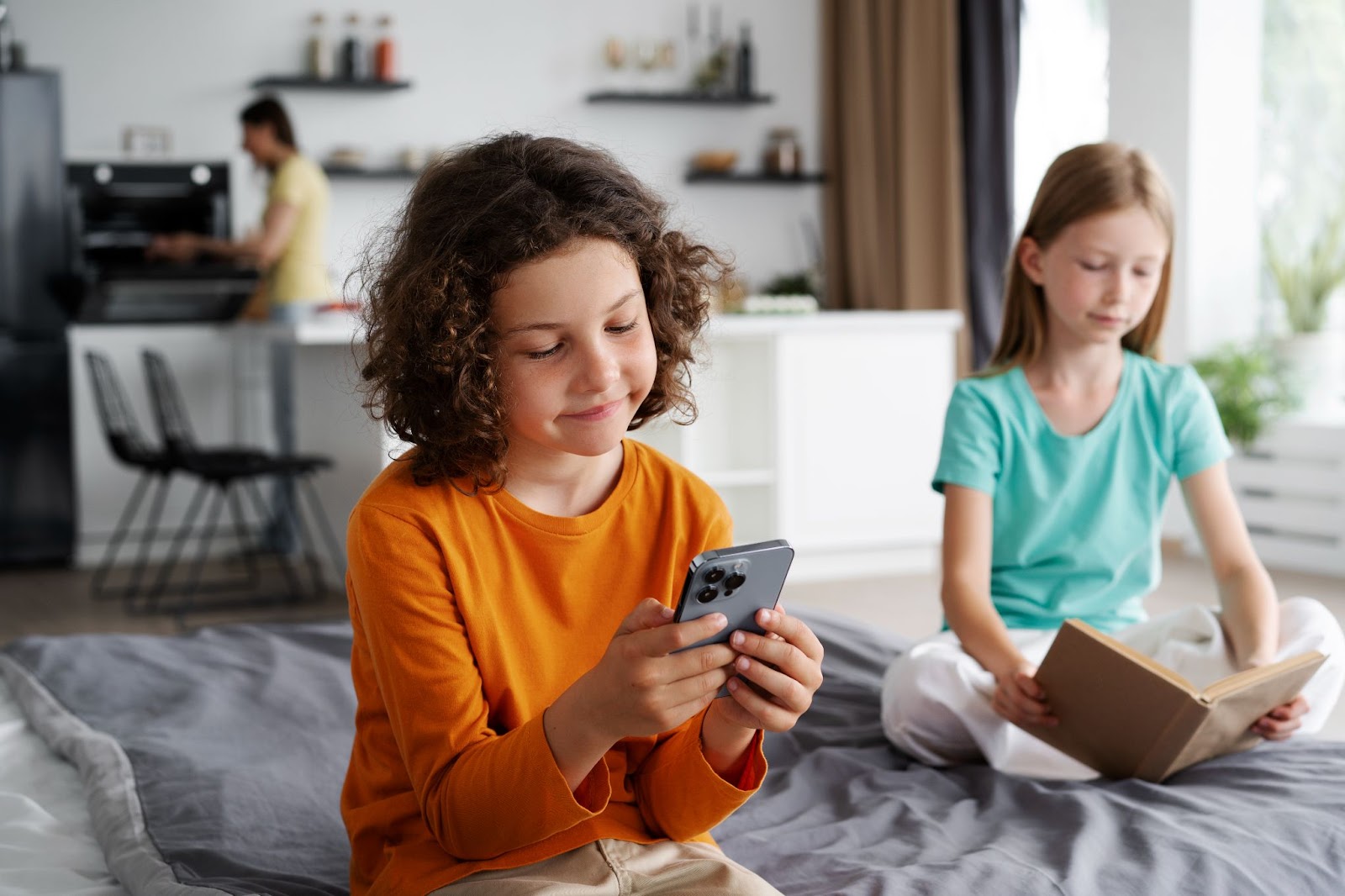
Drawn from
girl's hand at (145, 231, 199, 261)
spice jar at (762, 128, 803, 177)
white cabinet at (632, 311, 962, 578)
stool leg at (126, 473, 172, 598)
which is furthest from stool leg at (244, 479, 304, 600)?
spice jar at (762, 128, 803, 177)

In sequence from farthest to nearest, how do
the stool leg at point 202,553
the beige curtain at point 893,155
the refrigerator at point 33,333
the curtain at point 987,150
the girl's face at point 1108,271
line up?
the beige curtain at point 893,155
the curtain at point 987,150
the refrigerator at point 33,333
the stool leg at point 202,553
the girl's face at point 1108,271

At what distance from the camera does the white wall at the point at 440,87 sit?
16.6ft

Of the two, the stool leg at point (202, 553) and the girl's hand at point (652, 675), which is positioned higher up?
the girl's hand at point (652, 675)

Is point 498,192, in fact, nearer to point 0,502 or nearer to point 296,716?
point 296,716

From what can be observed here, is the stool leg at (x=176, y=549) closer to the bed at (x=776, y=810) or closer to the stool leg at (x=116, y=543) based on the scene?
the stool leg at (x=116, y=543)

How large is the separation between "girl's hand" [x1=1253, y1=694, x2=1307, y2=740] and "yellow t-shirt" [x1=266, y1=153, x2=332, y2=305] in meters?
3.48

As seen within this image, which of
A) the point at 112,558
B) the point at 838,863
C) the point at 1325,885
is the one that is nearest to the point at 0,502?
the point at 112,558

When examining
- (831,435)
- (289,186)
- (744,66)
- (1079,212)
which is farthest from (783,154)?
(1079,212)

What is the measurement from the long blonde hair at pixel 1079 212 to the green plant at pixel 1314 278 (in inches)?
103

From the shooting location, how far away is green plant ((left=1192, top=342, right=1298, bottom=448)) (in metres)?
4.12

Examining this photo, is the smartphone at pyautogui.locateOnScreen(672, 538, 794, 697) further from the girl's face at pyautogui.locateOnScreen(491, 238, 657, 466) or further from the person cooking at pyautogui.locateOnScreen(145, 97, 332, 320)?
the person cooking at pyautogui.locateOnScreen(145, 97, 332, 320)

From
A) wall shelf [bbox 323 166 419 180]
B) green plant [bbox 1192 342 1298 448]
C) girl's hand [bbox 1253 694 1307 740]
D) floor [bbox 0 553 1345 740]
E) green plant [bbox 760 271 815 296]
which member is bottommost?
floor [bbox 0 553 1345 740]

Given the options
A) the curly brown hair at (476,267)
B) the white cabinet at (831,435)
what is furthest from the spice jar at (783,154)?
the curly brown hair at (476,267)

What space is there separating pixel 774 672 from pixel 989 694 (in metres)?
0.78
